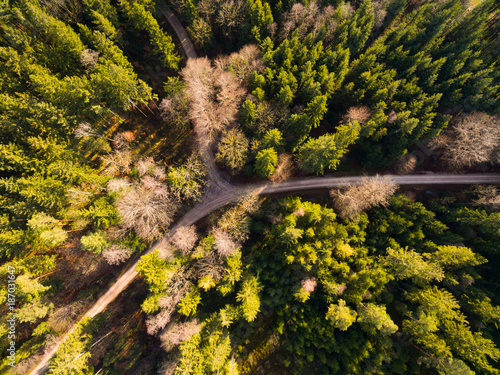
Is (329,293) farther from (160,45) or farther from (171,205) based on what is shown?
(160,45)

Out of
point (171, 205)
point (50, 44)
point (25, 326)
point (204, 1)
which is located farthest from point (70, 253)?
point (204, 1)

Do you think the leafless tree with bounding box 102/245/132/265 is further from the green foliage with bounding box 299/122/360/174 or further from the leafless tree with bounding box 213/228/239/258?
the green foliage with bounding box 299/122/360/174

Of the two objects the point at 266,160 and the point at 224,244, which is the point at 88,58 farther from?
the point at 224,244

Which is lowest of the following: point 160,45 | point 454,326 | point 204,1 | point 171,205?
point 454,326

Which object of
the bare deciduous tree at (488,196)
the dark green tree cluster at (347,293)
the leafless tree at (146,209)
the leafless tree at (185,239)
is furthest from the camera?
the leafless tree at (185,239)

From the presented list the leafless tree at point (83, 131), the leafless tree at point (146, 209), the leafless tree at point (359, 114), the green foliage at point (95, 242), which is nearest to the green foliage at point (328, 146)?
the leafless tree at point (359, 114)

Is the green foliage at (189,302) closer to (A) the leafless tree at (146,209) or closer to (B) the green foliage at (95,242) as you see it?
(A) the leafless tree at (146,209)

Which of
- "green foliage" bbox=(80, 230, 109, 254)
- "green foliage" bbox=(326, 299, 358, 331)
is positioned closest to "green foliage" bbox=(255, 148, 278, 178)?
"green foliage" bbox=(326, 299, 358, 331)
